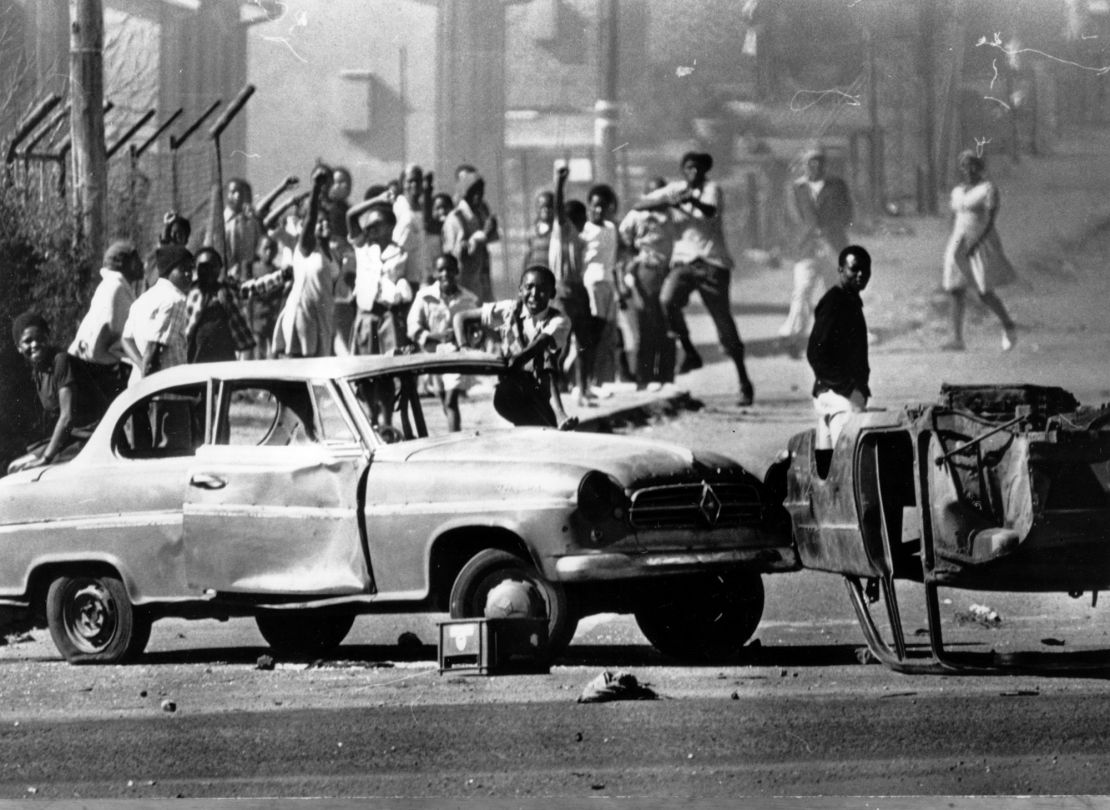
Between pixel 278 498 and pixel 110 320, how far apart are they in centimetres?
298

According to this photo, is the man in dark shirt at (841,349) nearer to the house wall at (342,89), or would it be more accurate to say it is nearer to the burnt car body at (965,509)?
the house wall at (342,89)

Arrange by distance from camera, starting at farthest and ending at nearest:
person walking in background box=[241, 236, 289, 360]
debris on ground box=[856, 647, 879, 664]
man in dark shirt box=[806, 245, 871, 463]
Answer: person walking in background box=[241, 236, 289, 360]
man in dark shirt box=[806, 245, 871, 463]
debris on ground box=[856, 647, 879, 664]

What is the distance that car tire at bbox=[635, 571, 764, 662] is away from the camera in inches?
368

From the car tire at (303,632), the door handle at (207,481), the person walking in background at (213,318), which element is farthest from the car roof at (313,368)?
the person walking in background at (213,318)

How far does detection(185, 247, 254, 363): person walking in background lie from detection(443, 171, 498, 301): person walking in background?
3.83 feet

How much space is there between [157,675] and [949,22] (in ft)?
16.3

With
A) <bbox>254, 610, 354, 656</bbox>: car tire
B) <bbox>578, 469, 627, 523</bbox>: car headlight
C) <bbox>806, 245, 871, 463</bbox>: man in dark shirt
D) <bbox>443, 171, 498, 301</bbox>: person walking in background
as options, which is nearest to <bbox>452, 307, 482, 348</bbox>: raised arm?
<bbox>443, 171, 498, 301</bbox>: person walking in background

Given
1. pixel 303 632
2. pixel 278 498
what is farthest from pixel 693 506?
pixel 303 632

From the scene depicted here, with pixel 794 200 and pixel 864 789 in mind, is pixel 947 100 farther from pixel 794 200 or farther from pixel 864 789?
pixel 864 789

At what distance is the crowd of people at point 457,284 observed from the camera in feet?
37.4

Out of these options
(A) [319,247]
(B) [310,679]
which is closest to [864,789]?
(B) [310,679]

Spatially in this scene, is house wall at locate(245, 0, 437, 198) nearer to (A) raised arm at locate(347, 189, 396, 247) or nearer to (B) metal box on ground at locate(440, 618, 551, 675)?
(A) raised arm at locate(347, 189, 396, 247)

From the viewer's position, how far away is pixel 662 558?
866 centimetres

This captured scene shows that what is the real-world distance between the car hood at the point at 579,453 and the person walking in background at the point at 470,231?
2484mm
